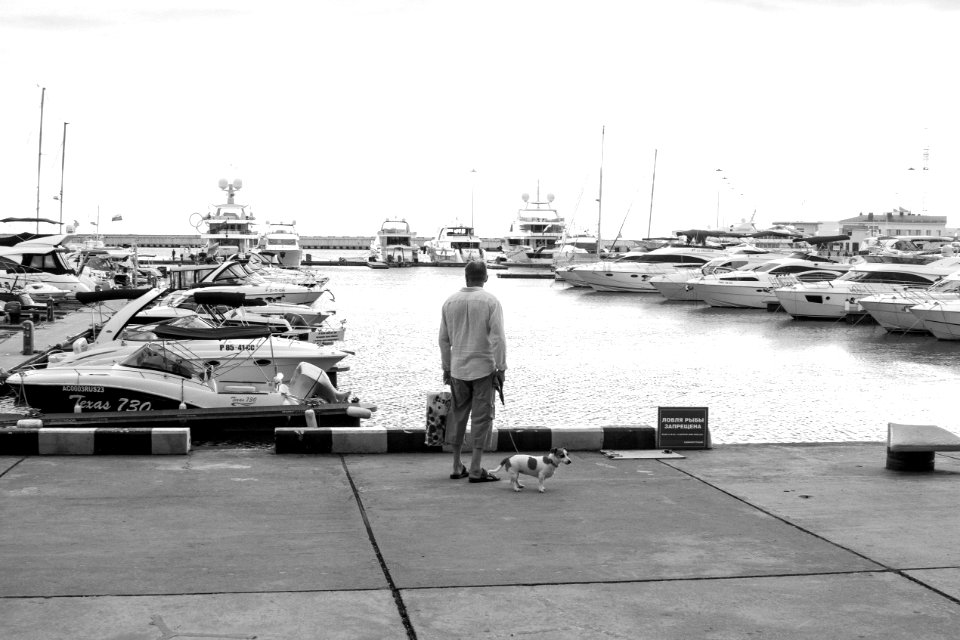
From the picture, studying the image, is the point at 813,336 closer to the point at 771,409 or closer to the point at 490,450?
the point at 771,409

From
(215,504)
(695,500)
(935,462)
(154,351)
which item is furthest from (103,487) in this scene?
(154,351)

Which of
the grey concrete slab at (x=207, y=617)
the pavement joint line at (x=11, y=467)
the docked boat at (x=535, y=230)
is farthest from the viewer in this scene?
the docked boat at (x=535, y=230)

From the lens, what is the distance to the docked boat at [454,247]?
146 meters

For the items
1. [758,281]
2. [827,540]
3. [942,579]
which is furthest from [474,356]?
[758,281]

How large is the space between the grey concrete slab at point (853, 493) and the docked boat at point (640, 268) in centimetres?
6187

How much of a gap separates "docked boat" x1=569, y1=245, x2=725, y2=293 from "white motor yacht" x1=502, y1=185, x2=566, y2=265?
171 feet

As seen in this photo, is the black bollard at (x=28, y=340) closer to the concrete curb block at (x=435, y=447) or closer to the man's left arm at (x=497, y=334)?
the concrete curb block at (x=435, y=447)

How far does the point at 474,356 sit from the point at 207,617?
3.87 m

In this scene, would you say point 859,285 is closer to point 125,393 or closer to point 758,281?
point 758,281

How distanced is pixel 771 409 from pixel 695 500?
16.0 metres

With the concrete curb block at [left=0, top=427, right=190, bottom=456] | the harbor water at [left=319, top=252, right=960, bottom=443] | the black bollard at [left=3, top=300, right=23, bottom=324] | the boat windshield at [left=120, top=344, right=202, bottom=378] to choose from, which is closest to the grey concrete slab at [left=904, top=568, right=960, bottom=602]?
the concrete curb block at [left=0, top=427, right=190, bottom=456]

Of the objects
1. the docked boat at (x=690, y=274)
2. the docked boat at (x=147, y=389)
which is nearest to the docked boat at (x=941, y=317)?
the docked boat at (x=690, y=274)

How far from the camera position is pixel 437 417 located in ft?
32.3

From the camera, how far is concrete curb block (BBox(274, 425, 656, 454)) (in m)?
10.8
